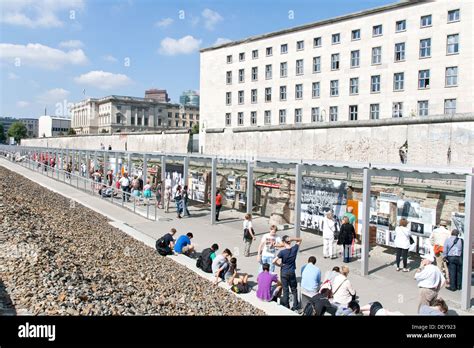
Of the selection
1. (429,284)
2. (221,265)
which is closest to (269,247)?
(221,265)

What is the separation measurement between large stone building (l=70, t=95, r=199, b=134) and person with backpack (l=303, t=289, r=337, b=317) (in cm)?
9374

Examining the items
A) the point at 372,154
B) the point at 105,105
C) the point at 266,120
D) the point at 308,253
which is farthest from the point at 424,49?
the point at 105,105

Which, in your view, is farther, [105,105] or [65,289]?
[105,105]

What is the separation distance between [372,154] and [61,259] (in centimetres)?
1383

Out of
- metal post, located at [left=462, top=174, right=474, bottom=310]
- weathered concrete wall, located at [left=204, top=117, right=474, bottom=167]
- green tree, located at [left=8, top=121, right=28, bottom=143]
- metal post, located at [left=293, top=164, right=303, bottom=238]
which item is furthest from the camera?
green tree, located at [left=8, top=121, right=28, bottom=143]

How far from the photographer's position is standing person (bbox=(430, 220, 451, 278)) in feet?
30.1

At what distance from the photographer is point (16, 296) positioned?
Result: 7.39 m

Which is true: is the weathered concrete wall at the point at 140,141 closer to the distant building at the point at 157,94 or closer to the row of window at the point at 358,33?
the row of window at the point at 358,33

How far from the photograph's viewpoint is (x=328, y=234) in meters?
11.2

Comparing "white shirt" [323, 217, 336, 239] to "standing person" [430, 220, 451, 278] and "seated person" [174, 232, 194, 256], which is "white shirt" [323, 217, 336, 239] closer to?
"standing person" [430, 220, 451, 278]

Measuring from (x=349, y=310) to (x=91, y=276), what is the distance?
6011mm

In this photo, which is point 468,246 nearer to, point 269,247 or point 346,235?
point 346,235

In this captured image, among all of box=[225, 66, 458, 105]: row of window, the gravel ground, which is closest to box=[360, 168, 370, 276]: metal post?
the gravel ground
